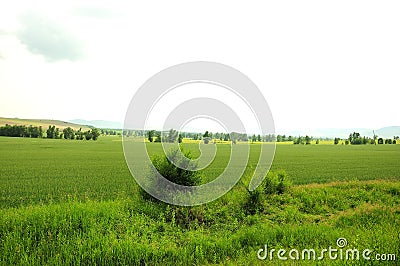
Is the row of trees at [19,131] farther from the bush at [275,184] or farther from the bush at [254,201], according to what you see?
the bush at [254,201]

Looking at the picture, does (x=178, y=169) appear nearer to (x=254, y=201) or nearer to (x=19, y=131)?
(x=254, y=201)

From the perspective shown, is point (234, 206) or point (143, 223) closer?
point (143, 223)

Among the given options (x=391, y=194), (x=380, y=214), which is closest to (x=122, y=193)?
(x=380, y=214)

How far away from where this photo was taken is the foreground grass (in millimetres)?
6914

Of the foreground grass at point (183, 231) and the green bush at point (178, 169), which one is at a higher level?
the green bush at point (178, 169)

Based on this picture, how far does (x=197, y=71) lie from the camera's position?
11.2 m

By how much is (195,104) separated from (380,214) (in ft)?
24.7

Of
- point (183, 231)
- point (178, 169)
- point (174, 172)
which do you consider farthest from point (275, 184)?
point (183, 231)

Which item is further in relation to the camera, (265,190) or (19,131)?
(19,131)

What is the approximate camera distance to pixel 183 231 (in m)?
8.92

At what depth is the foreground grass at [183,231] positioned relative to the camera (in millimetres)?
6914

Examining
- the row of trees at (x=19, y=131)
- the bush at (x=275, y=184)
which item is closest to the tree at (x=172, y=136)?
the bush at (x=275, y=184)

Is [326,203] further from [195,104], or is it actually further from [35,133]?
[35,133]

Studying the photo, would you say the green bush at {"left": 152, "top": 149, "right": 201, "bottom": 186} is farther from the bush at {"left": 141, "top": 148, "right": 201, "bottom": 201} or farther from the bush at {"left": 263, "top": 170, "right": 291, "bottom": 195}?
the bush at {"left": 263, "top": 170, "right": 291, "bottom": 195}
